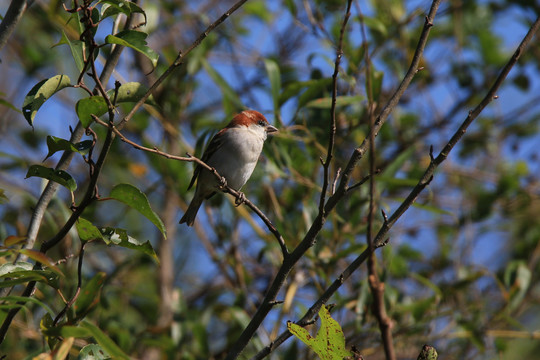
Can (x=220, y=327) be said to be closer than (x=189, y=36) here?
Yes

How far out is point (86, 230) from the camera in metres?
2.15

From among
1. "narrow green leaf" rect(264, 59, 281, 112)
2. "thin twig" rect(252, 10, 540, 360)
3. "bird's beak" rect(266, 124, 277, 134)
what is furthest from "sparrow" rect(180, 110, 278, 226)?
"thin twig" rect(252, 10, 540, 360)

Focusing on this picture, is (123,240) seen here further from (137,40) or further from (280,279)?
(137,40)

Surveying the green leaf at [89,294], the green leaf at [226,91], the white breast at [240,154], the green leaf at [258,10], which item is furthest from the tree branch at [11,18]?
the green leaf at [258,10]

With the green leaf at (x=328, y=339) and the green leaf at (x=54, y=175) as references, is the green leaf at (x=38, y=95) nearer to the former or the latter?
the green leaf at (x=54, y=175)

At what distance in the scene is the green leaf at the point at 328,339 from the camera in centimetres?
202

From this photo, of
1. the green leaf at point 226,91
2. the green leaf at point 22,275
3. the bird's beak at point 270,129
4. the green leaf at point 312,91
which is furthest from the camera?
the bird's beak at point 270,129

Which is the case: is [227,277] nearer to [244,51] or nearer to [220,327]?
[220,327]

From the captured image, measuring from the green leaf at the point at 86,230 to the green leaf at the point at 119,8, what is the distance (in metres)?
0.76

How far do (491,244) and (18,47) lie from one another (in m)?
5.77

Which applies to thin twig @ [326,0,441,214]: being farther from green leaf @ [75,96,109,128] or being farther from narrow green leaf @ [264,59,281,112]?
narrow green leaf @ [264,59,281,112]

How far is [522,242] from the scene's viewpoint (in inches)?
229

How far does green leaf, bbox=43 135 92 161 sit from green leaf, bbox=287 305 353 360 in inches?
38.2

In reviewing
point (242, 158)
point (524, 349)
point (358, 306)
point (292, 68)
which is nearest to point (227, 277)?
point (242, 158)
